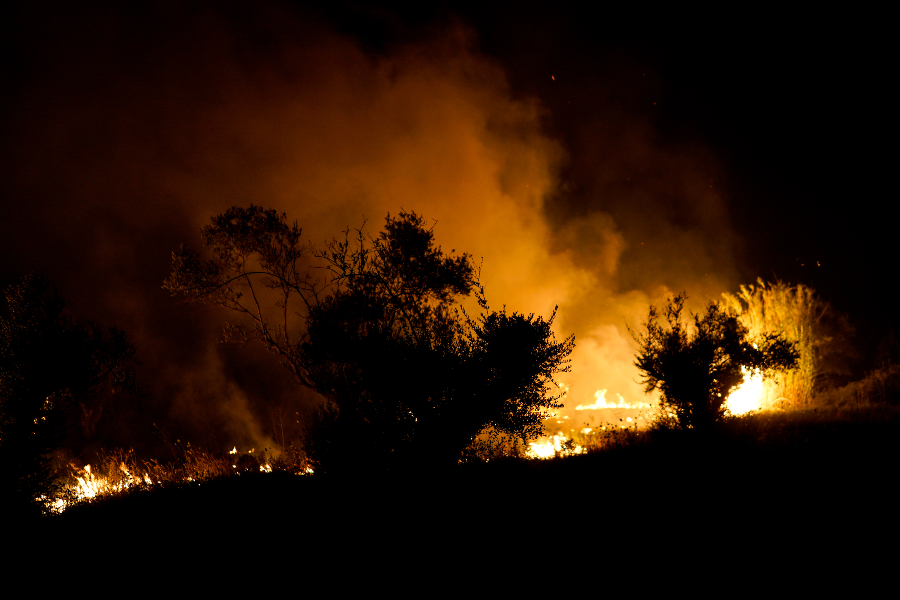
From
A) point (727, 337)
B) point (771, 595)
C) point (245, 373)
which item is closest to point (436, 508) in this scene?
point (771, 595)

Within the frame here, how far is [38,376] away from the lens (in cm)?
934

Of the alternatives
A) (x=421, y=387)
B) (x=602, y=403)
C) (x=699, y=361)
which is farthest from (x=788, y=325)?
(x=421, y=387)

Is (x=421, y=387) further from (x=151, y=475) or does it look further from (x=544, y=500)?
(x=151, y=475)

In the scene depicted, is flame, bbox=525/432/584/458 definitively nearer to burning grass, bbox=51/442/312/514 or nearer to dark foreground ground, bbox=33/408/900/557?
dark foreground ground, bbox=33/408/900/557

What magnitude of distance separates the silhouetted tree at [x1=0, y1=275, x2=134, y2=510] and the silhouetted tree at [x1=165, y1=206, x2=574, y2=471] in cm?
281

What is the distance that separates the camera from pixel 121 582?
16.0 ft

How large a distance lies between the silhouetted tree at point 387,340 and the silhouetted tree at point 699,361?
12.4 ft

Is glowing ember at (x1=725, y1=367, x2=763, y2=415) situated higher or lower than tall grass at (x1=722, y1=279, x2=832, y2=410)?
lower

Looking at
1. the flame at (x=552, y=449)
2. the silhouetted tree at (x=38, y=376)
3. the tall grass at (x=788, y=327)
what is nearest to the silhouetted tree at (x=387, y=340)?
the flame at (x=552, y=449)

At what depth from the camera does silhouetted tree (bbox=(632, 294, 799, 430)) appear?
10.3 m

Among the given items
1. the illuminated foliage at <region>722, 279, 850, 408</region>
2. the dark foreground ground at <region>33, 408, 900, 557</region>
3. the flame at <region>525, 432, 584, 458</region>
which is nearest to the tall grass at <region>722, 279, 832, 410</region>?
the illuminated foliage at <region>722, 279, 850, 408</region>

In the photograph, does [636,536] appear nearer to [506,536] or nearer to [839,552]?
[506,536]

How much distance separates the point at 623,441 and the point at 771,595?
7206mm

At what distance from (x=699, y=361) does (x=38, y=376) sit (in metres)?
15.6
